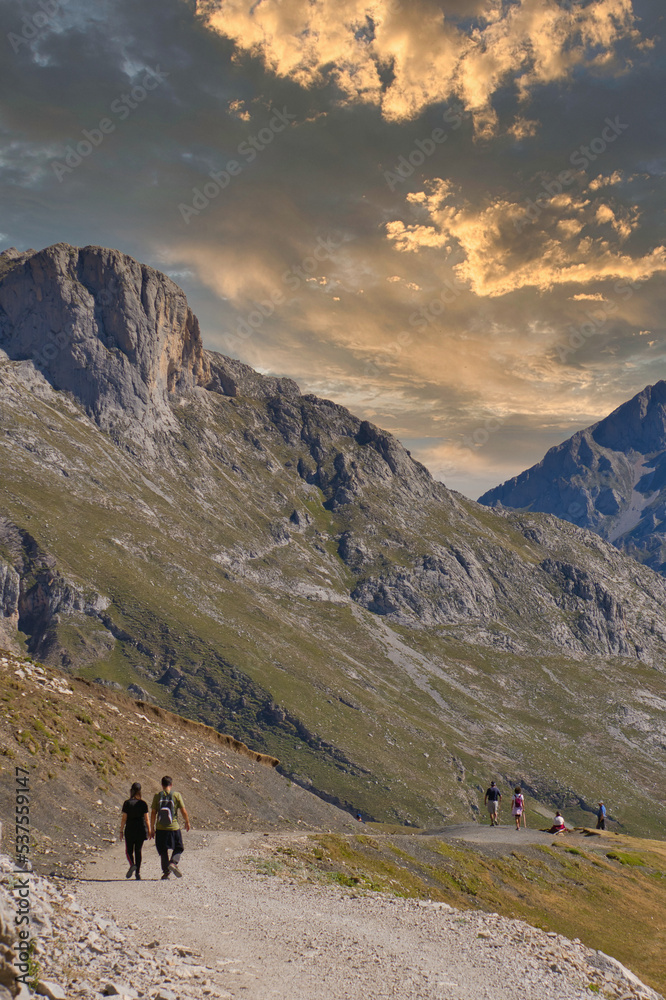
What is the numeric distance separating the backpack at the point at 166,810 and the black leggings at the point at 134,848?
81 centimetres

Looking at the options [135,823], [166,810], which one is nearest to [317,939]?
[166,810]

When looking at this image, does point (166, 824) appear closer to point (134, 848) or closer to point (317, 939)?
point (134, 848)

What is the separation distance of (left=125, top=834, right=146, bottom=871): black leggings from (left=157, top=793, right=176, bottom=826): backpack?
81cm

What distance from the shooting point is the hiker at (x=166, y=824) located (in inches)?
832

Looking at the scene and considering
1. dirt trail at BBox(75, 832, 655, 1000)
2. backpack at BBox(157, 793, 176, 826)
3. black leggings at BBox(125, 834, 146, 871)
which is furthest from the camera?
backpack at BBox(157, 793, 176, 826)

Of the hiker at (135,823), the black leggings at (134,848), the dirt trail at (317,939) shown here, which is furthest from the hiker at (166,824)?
the dirt trail at (317,939)

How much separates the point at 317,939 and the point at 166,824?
6.49 metres

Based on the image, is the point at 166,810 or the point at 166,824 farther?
the point at 166,824

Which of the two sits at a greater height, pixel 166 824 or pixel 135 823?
pixel 135 823

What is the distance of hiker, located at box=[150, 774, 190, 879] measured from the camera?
21.1 m

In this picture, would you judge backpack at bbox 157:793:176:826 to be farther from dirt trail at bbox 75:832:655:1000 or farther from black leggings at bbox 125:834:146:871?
dirt trail at bbox 75:832:655:1000

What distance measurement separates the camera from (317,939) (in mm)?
18906

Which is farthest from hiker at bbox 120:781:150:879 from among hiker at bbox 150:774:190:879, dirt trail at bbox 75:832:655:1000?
dirt trail at bbox 75:832:655:1000

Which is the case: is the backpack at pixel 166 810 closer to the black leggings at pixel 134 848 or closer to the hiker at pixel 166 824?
the hiker at pixel 166 824
